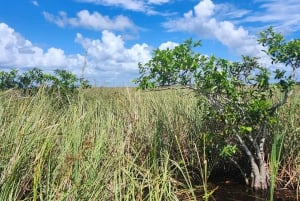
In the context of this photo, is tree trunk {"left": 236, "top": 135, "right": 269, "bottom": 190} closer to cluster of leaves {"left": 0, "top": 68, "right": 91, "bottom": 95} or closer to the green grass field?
the green grass field

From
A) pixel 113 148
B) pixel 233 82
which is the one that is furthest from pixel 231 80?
pixel 113 148

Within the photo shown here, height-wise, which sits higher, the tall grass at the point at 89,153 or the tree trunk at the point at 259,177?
the tall grass at the point at 89,153

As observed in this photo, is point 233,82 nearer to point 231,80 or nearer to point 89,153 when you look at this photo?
point 231,80

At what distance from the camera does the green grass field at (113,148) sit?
350 centimetres

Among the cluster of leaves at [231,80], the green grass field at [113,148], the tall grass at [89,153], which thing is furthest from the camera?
the cluster of leaves at [231,80]

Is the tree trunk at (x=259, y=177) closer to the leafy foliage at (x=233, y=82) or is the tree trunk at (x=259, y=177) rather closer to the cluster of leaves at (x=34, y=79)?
the leafy foliage at (x=233, y=82)

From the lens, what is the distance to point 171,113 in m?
8.01

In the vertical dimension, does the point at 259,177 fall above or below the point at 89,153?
below

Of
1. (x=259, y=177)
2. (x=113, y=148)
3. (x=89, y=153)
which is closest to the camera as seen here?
(x=89, y=153)

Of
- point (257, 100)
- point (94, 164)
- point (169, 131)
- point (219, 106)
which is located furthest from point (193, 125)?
point (94, 164)

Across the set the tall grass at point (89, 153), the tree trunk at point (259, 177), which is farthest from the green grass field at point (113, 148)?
the tree trunk at point (259, 177)

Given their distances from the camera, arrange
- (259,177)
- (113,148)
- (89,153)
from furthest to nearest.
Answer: (259,177)
(113,148)
(89,153)

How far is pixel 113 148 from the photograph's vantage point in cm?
446

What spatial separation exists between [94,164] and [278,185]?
3.92 metres
